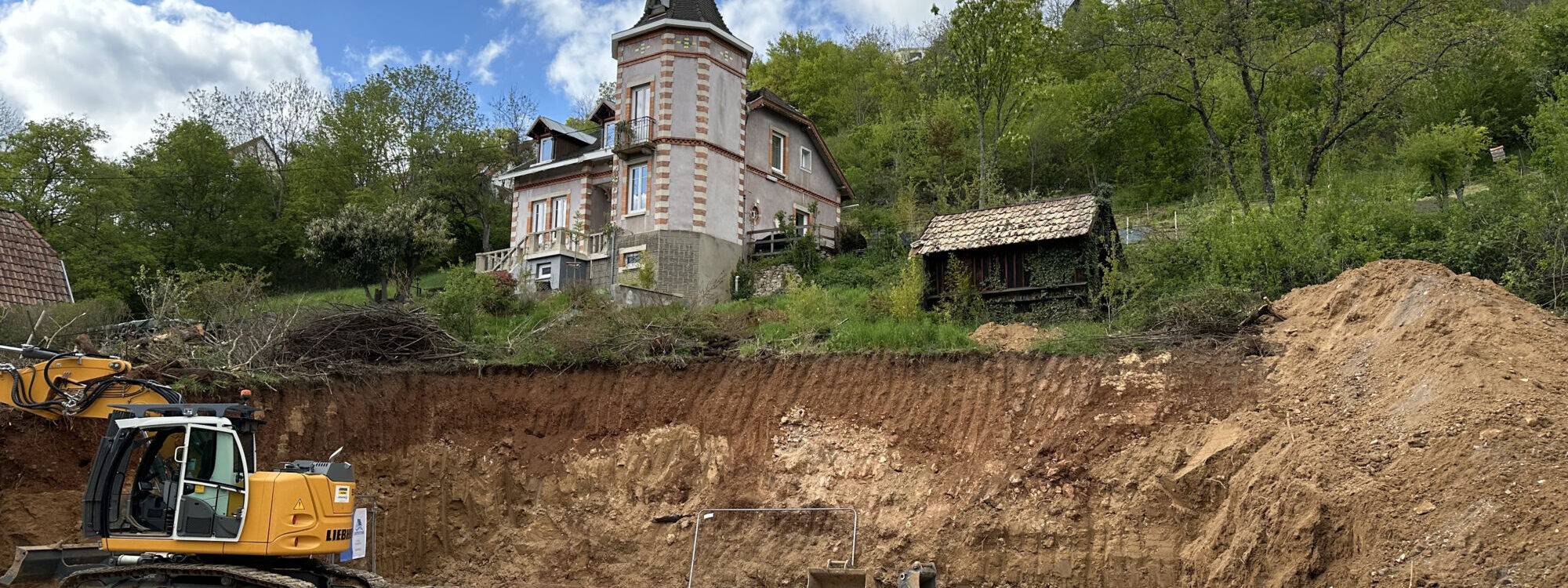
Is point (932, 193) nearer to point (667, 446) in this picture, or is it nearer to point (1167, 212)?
point (1167, 212)

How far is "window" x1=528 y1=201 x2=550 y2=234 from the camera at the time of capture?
35.0 meters

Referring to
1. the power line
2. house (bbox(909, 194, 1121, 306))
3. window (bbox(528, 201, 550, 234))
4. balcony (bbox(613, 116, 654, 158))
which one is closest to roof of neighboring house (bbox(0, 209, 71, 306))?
the power line

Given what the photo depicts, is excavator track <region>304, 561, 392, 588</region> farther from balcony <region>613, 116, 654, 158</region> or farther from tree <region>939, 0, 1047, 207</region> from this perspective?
tree <region>939, 0, 1047, 207</region>

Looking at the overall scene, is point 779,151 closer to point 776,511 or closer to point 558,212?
point 558,212

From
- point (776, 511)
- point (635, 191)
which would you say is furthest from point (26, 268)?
point (776, 511)

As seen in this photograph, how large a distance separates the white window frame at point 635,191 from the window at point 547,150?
5451 millimetres

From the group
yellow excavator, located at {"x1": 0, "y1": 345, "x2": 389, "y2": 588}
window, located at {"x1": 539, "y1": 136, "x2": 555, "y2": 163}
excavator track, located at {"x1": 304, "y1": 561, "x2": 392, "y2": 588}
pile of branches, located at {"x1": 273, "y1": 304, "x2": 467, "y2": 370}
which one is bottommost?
excavator track, located at {"x1": 304, "y1": 561, "x2": 392, "y2": 588}

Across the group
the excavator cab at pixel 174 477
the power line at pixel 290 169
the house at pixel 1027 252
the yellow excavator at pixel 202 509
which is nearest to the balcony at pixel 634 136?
the house at pixel 1027 252

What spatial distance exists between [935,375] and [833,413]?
184 centimetres

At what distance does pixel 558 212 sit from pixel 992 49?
15143mm

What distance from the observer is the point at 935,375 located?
17344mm

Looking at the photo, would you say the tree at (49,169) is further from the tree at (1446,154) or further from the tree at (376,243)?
the tree at (1446,154)

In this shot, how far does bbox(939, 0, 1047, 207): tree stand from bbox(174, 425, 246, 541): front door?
2256cm

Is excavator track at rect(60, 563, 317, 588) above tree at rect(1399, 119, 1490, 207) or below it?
below
